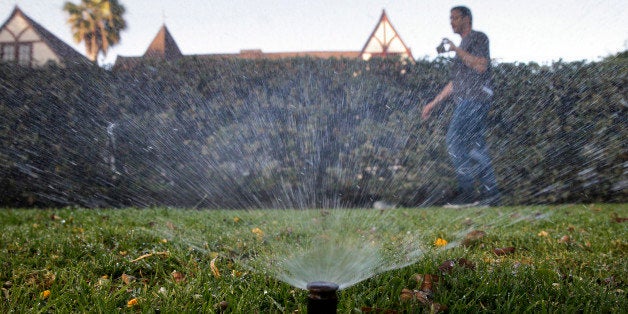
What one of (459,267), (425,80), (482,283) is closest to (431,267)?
(459,267)

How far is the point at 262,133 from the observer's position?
6.74 metres

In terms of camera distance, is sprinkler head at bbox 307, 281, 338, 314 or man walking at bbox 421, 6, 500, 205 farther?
man walking at bbox 421, 6, 500, 205

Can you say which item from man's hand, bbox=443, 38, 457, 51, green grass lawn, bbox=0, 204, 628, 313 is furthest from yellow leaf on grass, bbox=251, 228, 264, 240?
man's hand, bbox=443, 38, 457, 51

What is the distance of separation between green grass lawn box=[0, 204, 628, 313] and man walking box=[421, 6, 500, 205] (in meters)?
1.38

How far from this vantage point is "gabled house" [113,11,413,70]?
21.5 ft

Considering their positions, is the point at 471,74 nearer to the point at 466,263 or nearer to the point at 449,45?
the point at 449,45

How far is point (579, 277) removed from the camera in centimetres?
208

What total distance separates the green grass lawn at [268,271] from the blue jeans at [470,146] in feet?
4.40

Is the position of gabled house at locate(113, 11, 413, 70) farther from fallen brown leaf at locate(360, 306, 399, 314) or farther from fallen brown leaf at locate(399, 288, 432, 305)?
fallen brown leaf at locate(360, 306, 399, 314)

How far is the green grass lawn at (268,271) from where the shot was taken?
177cm

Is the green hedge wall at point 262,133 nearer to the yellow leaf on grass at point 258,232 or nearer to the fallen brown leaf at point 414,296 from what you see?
the yellow leaf on grass at point 258,232

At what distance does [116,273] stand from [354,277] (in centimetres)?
123

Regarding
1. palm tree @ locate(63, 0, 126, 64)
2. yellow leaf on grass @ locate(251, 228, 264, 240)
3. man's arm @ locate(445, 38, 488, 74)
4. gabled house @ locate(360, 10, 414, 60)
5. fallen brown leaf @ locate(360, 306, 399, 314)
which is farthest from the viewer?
palm tree @ locate(63, 0, 126, 64)

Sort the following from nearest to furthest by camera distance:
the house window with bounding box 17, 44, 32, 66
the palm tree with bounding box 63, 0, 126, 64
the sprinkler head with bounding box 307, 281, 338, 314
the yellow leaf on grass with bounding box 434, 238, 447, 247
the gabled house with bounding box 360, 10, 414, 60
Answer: the sprinkler head with bounding box 307, 281, 338, 314 < the yellow leaf on grass with bounding box 434, 238, 447, 247 < the gabled house with bounding box 360, 10, 414, 60 < the house window with bounding box 17, 44, 32, 66 < the palm tree with bounding box 63, 0, 126, 64
